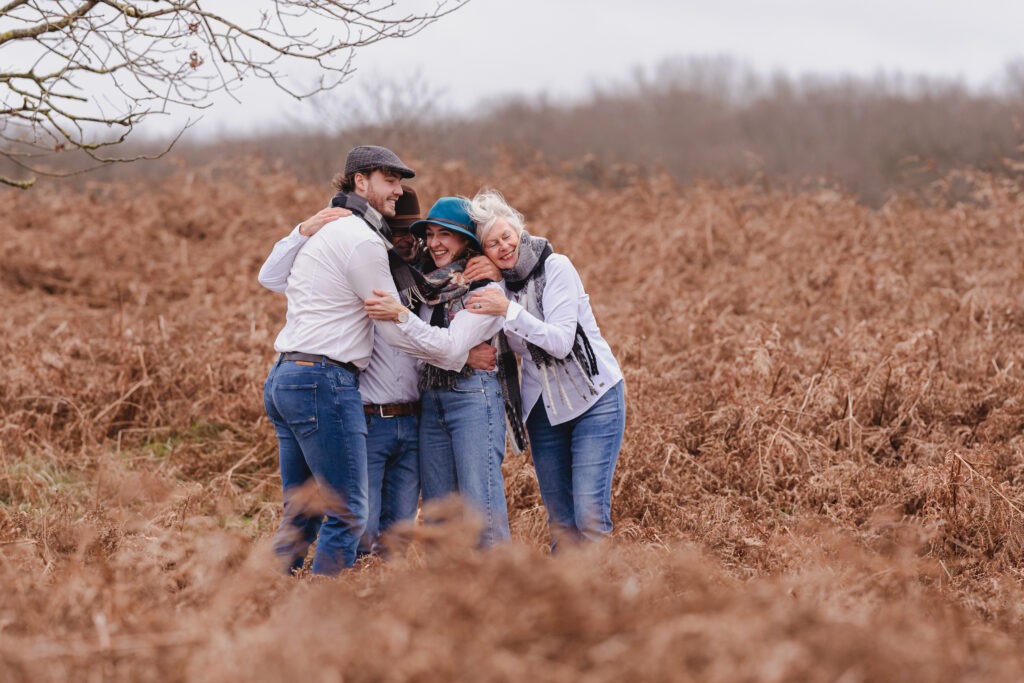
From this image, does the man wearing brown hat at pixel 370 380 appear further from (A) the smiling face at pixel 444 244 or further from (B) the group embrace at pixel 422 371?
(A) the smiling face at pixel 444 244

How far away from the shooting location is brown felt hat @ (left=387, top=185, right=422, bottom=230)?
16.2 ft

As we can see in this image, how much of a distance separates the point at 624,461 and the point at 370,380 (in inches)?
101

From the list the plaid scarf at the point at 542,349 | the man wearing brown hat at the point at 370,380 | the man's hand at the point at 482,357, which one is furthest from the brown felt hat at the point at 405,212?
the man's hand at the point at 482,357

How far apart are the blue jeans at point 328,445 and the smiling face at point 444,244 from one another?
702mm

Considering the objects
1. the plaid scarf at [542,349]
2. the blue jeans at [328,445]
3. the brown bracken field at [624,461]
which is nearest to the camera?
the brown bracken field at [624,461]

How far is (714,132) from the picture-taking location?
36188mm

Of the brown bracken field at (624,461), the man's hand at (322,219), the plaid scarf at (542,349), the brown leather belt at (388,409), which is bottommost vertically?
the brown bracken field at (624,461)

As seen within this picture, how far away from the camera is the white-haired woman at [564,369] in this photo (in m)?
4.75

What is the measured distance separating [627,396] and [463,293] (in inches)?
137

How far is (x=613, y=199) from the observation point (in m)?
18.0

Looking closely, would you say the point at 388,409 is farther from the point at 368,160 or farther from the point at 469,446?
the point at 368,160

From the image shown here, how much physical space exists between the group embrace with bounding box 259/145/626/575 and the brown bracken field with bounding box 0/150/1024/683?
327 millimetres

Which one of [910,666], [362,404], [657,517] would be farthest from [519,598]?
[657,517]

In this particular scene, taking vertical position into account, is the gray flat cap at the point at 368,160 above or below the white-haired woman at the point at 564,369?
above
